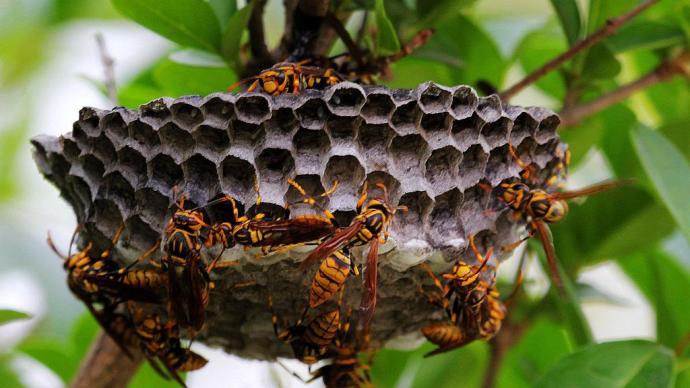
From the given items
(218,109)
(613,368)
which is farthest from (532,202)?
(218,109)

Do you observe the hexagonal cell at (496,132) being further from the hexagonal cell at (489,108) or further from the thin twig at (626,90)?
the thin twig at (626,90)

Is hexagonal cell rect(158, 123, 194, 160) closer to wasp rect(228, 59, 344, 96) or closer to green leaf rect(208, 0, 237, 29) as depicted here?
wasp rect(228, 59, 344, 96)

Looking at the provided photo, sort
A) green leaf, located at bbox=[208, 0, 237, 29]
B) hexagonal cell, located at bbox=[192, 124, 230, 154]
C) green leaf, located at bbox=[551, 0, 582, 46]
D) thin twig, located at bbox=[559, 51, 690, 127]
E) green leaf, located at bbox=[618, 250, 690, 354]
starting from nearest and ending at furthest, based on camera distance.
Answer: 1. hexagonal cell, located at bbox=[192, 124, 230, 154]
2. green leaf, located at bbox=[208, 0, 237, 29]
3. green leaf, located at bbox=[551, 0, 582, 46]
4. thin twig, located at bbox=[559, 51, 690, 127]
5. green leaf, located at bbox=[618, 250, 690, 354]

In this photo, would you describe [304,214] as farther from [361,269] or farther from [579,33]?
[579,33]

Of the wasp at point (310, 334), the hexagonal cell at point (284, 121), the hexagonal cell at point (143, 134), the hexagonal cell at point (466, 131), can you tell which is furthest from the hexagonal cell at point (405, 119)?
the hexagonal cell at point (143, 134)

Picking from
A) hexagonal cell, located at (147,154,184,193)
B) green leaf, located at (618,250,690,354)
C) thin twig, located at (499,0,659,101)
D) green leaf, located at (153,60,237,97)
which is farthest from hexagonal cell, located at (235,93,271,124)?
green leaf, located at (618,250,690,354)

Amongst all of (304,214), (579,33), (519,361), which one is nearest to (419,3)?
(579,33)

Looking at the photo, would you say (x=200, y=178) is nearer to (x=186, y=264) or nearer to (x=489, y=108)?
(x=186, y=264)
